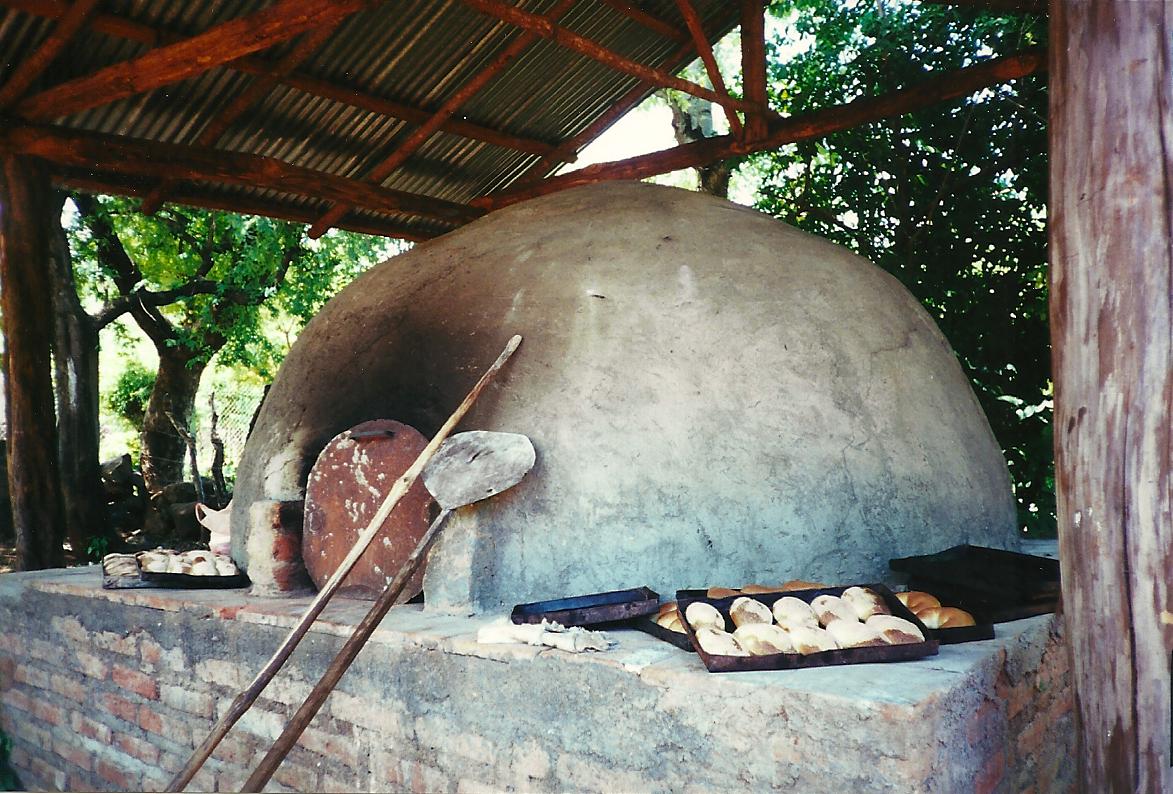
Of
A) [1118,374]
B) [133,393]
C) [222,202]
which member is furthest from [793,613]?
[133,393]

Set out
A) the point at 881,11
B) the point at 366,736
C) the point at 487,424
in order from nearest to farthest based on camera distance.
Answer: the point at 366,736 → the point at 487,424 → the point at 881,11

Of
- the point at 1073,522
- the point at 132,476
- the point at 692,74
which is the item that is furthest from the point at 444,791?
the point at 692,74

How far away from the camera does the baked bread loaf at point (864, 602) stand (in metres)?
2.65

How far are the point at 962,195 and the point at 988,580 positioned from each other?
4866 millimetres

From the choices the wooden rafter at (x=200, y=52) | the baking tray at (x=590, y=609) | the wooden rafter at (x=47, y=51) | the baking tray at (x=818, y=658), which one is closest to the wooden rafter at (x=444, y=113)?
the wooden rafter at (x=200, y=52)

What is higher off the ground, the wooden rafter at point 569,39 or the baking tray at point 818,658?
the wooden rafter at point 569,39

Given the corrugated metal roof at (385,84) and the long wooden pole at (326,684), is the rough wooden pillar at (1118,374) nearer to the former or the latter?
the long wooden pole at (326,684)

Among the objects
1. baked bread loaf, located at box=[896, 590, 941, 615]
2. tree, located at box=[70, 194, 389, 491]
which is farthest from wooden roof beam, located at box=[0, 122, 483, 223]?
baked bread loaf, located at box=[896, 590, 941, 615]

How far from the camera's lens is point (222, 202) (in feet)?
20.3

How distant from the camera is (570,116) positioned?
6.88 metres

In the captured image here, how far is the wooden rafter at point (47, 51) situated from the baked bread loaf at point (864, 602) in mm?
4075

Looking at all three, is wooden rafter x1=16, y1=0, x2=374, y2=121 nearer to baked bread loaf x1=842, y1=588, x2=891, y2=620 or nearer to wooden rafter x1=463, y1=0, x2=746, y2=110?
wooden rafter x1=463, y1=0, x2=746, y2=110

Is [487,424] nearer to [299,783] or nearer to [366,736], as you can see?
[366,736]

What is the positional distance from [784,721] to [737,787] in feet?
0.75
